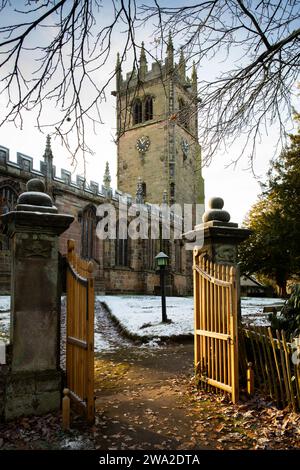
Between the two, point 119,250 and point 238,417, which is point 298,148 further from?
point 238,417

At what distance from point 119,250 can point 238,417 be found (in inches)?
996

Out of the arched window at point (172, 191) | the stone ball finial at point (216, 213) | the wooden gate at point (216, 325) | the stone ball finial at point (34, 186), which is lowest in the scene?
the wooden gate at point (216, 325)

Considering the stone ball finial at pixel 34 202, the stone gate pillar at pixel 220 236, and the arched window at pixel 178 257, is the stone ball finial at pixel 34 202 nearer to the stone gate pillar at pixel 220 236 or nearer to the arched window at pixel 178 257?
the stone gate pillar at pixel 220 236

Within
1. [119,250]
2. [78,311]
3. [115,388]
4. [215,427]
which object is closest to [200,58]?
[78,311]

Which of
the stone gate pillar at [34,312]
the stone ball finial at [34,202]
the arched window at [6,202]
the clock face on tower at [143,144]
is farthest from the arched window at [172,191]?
the stone gate pillar at [34,312]

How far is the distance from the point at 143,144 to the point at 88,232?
18774mm

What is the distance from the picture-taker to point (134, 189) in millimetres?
41156

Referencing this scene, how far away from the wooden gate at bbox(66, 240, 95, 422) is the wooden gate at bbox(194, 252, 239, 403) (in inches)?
73.5

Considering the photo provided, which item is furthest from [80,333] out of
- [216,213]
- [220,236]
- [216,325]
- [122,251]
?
[122,251]

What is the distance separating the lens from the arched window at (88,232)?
26266mm

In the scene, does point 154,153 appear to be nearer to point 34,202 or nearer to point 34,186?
point 34,186

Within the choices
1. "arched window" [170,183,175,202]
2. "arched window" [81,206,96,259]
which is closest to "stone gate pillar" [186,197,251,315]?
"arched window" [81,206,96,259]

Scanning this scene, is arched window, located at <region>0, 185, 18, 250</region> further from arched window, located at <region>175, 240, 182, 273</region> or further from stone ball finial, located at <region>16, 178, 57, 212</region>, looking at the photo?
arched window, located at <region>175, 240, 182, 273</region>

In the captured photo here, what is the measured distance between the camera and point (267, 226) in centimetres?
2233
